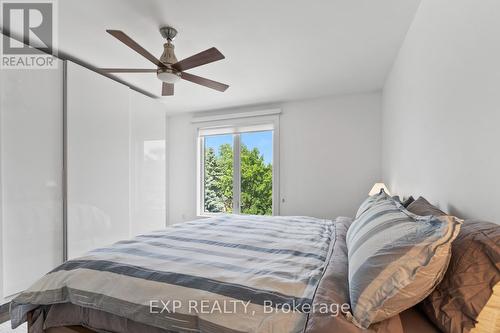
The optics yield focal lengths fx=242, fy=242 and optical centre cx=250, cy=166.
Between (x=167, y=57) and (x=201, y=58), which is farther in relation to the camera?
(x=167, y=57)

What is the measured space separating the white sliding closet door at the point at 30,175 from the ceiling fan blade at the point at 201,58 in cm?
142

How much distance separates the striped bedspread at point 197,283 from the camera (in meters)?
0.93

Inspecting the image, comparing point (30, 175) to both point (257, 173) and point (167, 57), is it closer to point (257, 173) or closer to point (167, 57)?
point (167, 57)

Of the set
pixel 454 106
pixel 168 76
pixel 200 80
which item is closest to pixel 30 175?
pixel 168 76

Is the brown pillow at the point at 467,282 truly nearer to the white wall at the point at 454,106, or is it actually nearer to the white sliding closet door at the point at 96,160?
the white wall at the point at 454,106

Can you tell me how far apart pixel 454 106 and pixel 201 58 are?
1.64 m

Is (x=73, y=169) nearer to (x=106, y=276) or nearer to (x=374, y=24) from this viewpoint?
(x=106, y=276)

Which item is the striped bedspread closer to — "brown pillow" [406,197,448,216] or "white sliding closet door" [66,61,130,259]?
"brown pillow" [406,197,448,216]

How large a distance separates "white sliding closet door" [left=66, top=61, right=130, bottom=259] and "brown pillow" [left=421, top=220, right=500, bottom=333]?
2967 millimetres

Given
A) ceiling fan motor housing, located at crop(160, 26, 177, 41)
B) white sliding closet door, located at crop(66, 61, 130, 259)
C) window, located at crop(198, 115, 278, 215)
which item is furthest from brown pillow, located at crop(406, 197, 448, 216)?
white sliding closet door, located at crop(66, 61, 130, 259)

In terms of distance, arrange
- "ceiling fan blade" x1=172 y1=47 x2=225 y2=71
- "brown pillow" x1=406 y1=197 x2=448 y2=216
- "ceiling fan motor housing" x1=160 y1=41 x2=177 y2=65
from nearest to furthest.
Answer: "brown pillow" x1=406 y1=197 x2=448 y2=216
"ceiling fan blade" x1=172 y1=47 x2=225 y2=71
"ceiling fan motor housing" x1=160 y1=41 x2=177 y2=65

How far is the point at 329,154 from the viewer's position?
3.76 m

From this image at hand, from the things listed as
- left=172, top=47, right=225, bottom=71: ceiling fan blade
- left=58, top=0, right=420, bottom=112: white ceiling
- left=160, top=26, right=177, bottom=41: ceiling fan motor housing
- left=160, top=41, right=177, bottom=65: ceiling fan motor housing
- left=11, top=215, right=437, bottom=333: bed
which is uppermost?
left=58, top=0, right=420, bottom=112: white ceiling

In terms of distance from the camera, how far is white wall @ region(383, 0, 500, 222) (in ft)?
3.08
